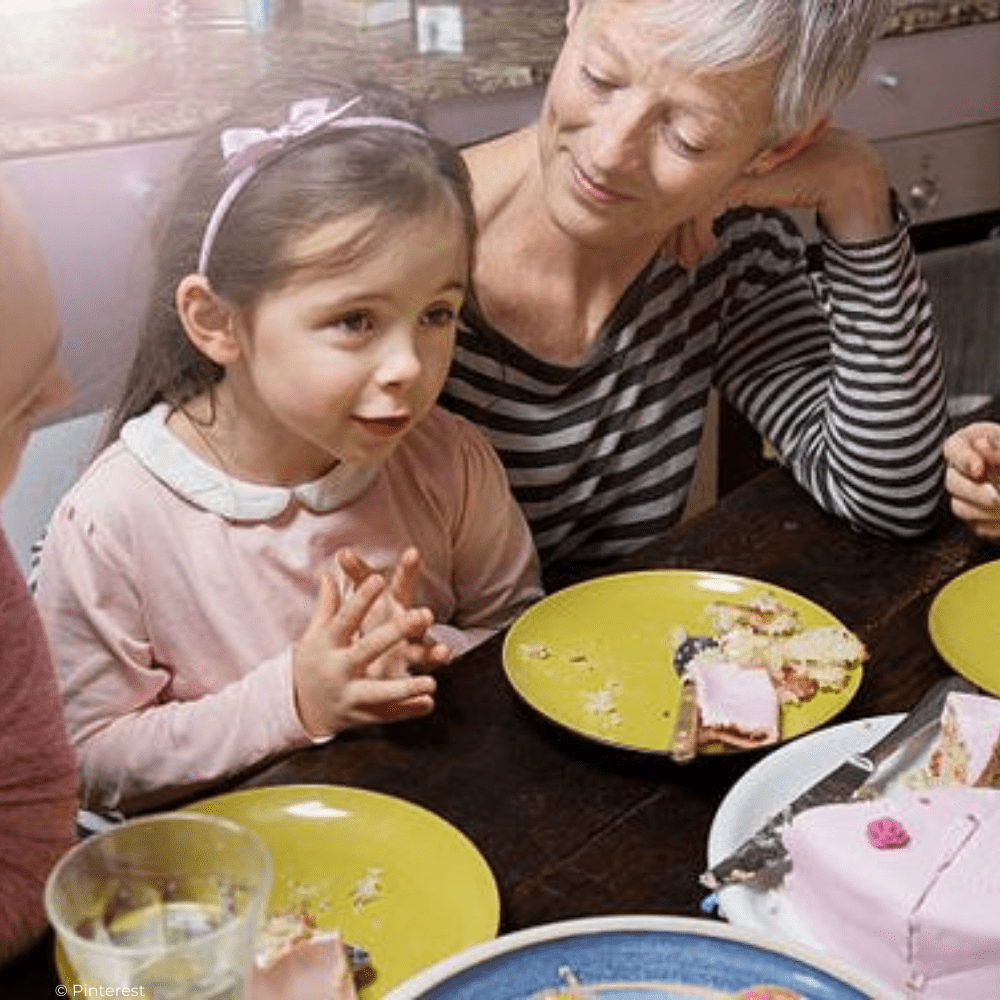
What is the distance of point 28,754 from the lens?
0.98m

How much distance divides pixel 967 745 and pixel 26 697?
0.60 meters

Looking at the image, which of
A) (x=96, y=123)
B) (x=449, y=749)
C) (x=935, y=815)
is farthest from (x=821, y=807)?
(x=96, y=123)

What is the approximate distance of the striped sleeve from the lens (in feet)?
4.98

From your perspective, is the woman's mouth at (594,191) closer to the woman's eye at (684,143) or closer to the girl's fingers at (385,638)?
the woman's eye at (684,143)

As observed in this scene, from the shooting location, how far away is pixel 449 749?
115 cm

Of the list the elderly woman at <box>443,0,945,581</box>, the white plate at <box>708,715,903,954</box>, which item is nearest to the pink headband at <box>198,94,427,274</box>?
the elderly woman at <box>443,0,945,581</box>

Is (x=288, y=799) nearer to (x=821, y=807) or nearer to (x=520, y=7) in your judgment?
(x=821, y=807)

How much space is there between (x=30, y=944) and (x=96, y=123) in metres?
1.40

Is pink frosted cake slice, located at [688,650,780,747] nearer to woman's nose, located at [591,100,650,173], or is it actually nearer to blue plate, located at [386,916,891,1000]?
blue plate, located at [386,916,891,1000]

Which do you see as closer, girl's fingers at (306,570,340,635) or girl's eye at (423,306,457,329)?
girl's fingers at (306,570,340,635)

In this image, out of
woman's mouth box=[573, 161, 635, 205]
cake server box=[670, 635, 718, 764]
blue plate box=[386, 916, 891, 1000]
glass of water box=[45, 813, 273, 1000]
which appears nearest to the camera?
glass of water box=[45, 813, 273, 1000]

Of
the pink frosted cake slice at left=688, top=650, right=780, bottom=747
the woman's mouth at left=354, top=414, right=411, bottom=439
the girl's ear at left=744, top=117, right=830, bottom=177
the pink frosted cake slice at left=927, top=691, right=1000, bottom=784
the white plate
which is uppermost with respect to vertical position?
the girl's ear at left=744, top=117, right=830, bottom=177

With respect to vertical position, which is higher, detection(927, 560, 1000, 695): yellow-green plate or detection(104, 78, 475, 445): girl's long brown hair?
detection(104, 78, 475, 445): girl's long brown hair

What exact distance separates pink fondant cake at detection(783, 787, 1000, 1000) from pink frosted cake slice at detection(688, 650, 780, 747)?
6.2 inches
